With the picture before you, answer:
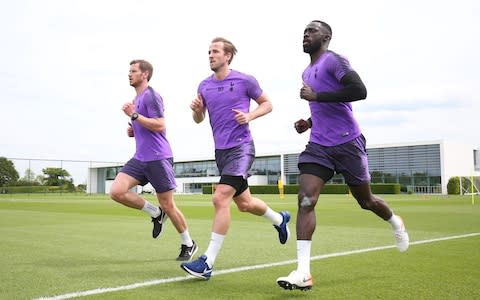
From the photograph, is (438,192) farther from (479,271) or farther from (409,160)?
(479,271)

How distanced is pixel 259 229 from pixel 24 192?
212ft

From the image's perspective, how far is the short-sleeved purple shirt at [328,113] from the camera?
4.68 m

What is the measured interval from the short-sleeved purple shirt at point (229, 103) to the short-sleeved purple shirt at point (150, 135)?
973 millimetres

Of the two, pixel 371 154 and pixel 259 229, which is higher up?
pixel 371 154

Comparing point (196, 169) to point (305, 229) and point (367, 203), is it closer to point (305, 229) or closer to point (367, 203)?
point (367, 203)

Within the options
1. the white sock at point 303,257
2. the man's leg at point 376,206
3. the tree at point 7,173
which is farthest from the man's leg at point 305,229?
the tree at point 7,173

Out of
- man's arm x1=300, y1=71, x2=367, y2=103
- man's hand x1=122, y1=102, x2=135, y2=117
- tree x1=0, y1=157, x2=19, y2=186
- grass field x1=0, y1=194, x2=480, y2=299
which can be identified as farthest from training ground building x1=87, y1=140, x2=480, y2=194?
man's arm x1=300, y1=71, x2=367, y2=103

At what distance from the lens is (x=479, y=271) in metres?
5.00

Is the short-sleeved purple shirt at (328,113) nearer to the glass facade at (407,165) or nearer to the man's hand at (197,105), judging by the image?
the man's hand at (197,105)

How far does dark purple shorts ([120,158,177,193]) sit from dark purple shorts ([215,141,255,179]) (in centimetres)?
117

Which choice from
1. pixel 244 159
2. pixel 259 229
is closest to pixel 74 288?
pixel 244 159

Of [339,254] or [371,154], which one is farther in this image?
[371,154]

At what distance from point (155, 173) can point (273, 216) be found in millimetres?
1491

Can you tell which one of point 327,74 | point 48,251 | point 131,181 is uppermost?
point 327,74
